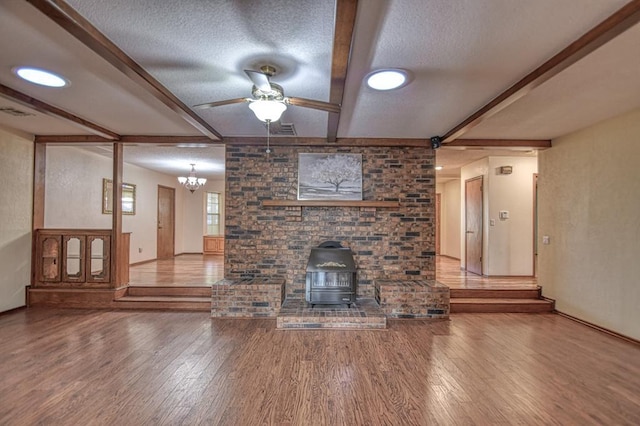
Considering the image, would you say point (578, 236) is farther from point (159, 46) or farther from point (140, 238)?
point (140, 238)

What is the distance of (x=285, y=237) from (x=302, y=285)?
74 cm

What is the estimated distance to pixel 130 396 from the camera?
2.31m

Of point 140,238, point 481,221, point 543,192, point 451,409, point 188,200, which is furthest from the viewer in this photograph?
point 188,200

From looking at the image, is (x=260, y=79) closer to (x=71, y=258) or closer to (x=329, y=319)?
(x=329, y=319)

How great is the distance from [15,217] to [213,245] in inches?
207

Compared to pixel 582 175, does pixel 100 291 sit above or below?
below

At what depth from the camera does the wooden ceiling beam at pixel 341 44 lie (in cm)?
168

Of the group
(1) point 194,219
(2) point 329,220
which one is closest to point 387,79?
(2) point 329,220

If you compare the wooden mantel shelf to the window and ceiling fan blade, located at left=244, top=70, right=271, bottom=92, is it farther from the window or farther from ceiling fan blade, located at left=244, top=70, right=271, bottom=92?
the window

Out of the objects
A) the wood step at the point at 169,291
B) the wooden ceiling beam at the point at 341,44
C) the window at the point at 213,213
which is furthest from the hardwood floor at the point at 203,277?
the wooden ceiling beam at the point at 341,44

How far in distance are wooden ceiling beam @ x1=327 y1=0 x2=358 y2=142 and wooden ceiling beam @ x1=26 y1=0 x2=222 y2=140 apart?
4.91 feet

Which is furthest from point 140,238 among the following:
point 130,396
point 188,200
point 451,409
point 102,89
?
point 451,409

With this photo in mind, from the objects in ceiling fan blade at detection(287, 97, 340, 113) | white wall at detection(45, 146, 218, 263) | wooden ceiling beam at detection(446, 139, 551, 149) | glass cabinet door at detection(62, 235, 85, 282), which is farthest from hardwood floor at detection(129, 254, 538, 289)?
ceiling fan blade at detection(287, 97, 340, 113)

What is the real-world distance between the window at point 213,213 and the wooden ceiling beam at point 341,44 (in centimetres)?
762
